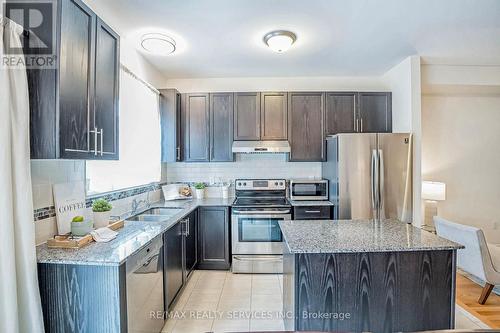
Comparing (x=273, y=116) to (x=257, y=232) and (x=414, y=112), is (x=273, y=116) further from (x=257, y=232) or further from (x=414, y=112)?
(x=414, y=112)

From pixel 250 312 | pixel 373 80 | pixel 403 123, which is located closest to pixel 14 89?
pixel 250 312

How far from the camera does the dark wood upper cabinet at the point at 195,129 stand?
12.7 feet

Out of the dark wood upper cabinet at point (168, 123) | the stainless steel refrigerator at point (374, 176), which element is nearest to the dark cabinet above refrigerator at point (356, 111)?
the stainless steel refrigerator at point (374, 176)

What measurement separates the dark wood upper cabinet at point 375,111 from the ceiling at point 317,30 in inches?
15.3

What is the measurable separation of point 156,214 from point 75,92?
72.5 inches

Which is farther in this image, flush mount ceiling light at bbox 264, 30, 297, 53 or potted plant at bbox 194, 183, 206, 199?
potted plant at bbox 194, 183, 206, 199

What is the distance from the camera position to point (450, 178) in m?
4.28

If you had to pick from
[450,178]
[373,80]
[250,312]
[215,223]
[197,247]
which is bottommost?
[250,312]

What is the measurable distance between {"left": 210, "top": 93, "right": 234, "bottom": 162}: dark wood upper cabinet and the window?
758 mm

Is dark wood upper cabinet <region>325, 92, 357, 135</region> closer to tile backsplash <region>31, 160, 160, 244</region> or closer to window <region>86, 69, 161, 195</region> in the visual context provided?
window <region>86, 69, 161, 195</region>

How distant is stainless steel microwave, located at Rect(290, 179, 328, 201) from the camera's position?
3746 millimetres

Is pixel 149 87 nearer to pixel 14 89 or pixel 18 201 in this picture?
pixel 14 89

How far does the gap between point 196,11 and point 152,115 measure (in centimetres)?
161

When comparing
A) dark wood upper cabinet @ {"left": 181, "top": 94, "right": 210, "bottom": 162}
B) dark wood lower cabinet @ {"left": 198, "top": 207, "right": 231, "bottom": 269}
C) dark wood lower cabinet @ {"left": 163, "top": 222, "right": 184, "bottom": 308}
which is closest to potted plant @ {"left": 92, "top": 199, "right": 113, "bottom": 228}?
dark wood lower cabinet @ {"left": 163, "top": 222, "right": 184, "bottom": 308}
